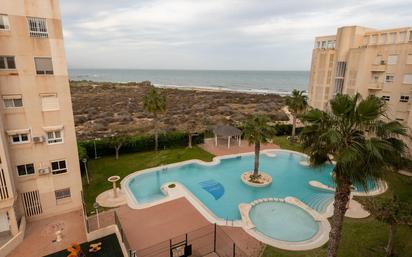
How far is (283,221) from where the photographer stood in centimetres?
1653

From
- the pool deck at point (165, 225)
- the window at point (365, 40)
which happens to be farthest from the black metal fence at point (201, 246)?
the window at point (365, 40)

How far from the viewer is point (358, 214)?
16.7 m

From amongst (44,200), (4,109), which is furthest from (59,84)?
(44,200)

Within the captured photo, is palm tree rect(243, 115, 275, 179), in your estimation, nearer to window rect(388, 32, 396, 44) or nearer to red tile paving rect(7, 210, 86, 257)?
red tile paving rect(7, 210, 86, 257)

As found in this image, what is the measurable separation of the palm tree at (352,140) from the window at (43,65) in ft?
49.5

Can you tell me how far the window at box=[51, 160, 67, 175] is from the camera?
1609 cm

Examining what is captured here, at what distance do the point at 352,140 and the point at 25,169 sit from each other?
18.4m

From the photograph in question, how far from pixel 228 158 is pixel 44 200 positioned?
18094 mm

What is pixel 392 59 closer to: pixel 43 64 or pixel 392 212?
pixel 392 212

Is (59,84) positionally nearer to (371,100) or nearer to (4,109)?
(4,109)

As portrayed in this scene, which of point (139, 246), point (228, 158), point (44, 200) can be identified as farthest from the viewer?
point (228, 158)

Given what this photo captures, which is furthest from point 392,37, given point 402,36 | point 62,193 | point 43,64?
point 62,193

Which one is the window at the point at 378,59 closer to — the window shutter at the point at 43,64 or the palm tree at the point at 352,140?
the palm tree at the point at 352,140

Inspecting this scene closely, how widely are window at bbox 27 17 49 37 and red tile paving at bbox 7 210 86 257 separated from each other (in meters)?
11.9
